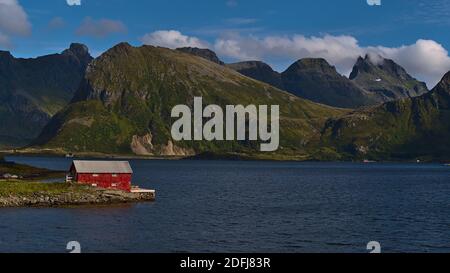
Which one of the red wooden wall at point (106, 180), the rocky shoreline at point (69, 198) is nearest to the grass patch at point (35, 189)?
the rocky shoreline at point (69, 198)

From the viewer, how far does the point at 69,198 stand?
110 meters

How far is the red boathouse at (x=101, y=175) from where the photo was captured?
12343 cm

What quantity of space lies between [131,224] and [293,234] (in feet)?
80.7

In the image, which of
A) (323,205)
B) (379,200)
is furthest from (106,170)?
(379,200)

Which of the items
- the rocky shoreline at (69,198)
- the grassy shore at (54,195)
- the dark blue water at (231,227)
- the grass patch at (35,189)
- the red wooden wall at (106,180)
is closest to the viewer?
the dark blue water at (231,227)

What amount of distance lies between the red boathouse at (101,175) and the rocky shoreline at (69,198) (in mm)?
6507

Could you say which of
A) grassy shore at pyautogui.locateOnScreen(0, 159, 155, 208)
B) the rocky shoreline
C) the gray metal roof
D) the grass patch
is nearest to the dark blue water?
the rocky shoreline

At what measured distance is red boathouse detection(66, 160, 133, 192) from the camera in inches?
4860

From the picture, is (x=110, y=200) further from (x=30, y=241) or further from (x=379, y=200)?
(x=379, y=200)

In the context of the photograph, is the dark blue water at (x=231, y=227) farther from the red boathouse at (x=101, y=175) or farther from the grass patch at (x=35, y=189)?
the red boathouse at (x=101, y=175)

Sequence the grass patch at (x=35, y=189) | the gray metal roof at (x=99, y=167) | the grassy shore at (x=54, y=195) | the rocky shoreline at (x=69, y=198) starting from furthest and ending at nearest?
the gray metal roof at (x=99, y=167), the grass patch at (x=35, y=189), the grassy shore at (x=54, y=195), the rocky shoreline at (x=69, y=198)

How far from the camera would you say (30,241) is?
6844 centimetres

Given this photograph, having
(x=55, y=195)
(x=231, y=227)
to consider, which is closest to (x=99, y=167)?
(x=55, y=195)

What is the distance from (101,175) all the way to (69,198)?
15.4 m
